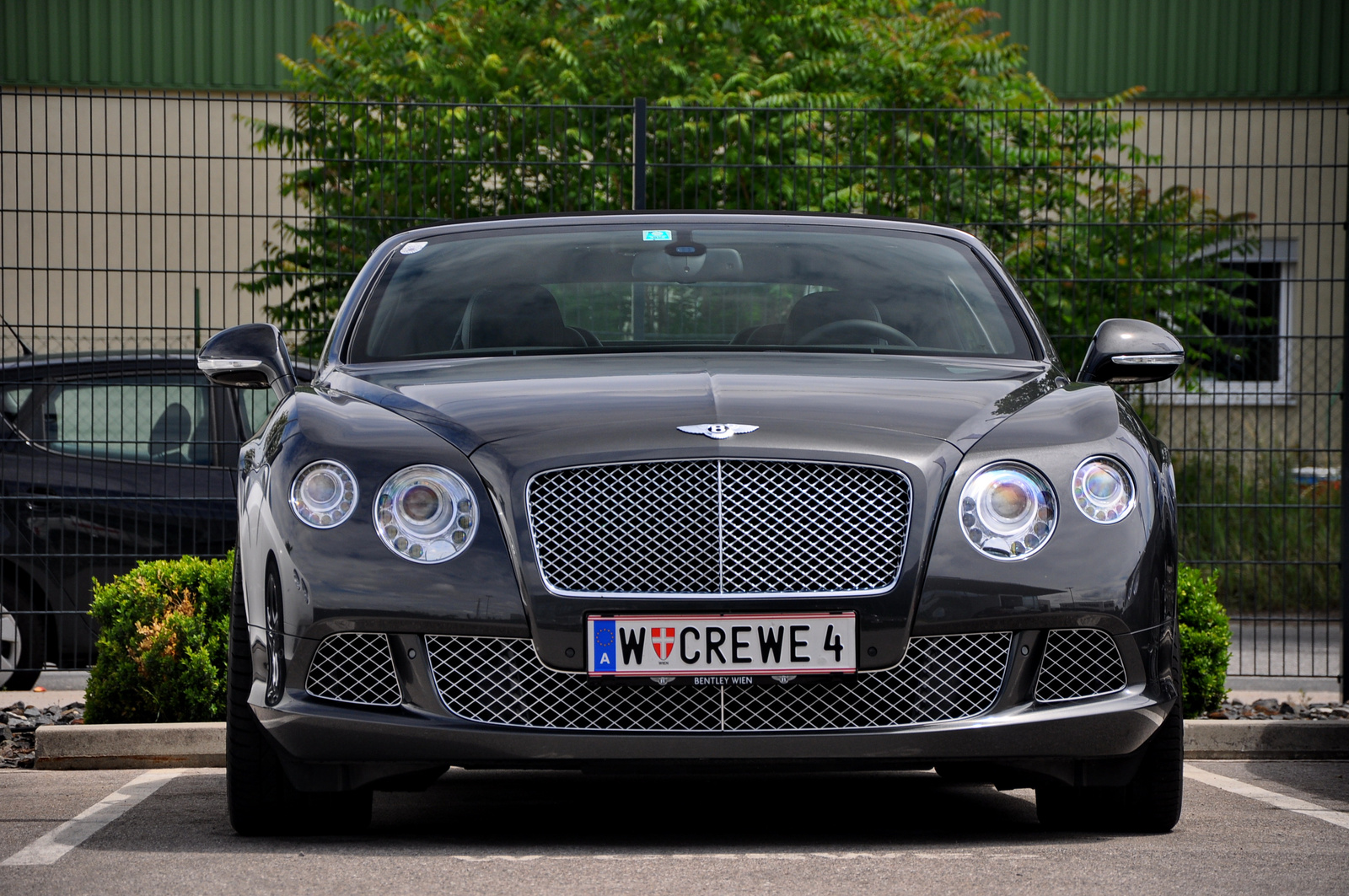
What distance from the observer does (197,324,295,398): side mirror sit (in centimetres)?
502

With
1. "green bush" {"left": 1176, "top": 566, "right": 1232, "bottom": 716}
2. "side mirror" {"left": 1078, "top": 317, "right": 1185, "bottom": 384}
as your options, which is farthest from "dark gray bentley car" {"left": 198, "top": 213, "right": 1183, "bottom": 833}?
"green bush" {"left": 1176, "top": 566, "right": 1232, "bottom": 716}

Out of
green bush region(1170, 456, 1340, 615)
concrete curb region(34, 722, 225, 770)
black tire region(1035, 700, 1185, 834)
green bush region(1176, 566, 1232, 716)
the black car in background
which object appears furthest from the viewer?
green bush region(1170, 456, 1340, 615)

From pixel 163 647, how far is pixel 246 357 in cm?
213

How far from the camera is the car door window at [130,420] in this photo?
8250 mm

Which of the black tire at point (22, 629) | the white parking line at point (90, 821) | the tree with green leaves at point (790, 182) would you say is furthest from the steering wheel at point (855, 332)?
the black tire at point (22, 629)

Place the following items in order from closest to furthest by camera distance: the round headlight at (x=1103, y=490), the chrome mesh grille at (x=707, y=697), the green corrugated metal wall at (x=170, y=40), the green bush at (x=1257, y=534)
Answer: the chrome mesh grille at (x=707, y=697) → the round headlight at (x=1103, y=490) → the green bush at (x=1257, y=534) → the green corrugated metal wall at (x=170, y=40)

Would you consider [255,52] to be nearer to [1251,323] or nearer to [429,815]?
[1251,323]

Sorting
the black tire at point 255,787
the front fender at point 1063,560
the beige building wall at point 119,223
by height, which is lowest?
the black tire at point 255,787

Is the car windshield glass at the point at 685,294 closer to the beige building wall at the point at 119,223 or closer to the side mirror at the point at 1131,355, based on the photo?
the side mirror at the point at 1131,355

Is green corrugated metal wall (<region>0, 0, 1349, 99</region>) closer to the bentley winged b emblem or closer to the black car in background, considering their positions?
the black car in background

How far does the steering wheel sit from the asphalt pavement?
1272mm

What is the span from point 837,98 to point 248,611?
8846 mm

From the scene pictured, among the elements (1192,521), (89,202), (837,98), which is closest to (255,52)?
(837,98)

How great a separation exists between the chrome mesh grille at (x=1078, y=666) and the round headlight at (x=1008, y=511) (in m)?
0.21
